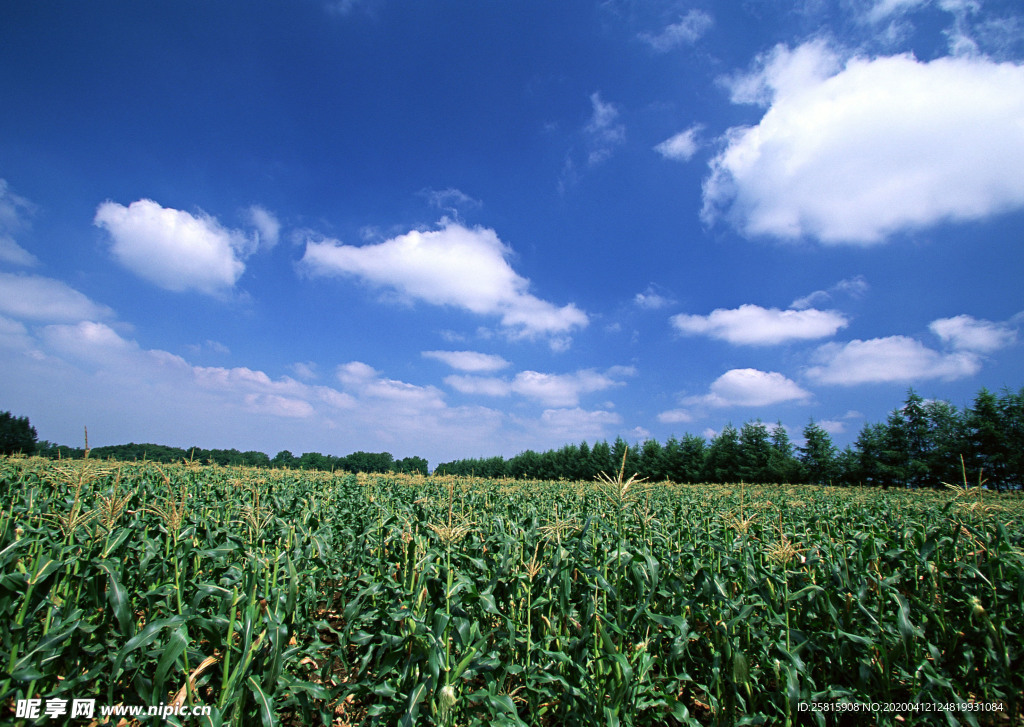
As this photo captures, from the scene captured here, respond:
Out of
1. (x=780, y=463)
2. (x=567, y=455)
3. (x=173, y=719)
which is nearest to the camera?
(x=173, y=719)

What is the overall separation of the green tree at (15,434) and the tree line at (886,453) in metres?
103

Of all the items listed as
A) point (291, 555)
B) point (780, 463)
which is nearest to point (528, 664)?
point (291, 555)

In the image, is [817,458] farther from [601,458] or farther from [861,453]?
[601,458]

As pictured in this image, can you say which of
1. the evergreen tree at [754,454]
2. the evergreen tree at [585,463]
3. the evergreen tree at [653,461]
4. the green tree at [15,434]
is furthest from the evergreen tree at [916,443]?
the green tree at [15,434]

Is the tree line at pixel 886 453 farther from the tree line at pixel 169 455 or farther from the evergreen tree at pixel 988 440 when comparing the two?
the tree line at pixel 169 455

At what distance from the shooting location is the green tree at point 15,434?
6882cm

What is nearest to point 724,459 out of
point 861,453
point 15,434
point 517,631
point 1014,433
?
point 861,453

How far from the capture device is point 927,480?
49.8 metres

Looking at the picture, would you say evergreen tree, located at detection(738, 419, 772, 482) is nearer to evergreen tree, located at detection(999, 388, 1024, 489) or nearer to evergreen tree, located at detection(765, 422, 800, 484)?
evergreen tree, located at detection(765, 422, 800, 484)

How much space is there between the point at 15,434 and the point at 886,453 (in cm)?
13608

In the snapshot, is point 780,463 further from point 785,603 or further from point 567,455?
point 785,603

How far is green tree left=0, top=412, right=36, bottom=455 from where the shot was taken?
68.8 m

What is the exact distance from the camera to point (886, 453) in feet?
173

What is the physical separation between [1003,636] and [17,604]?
10.4m
